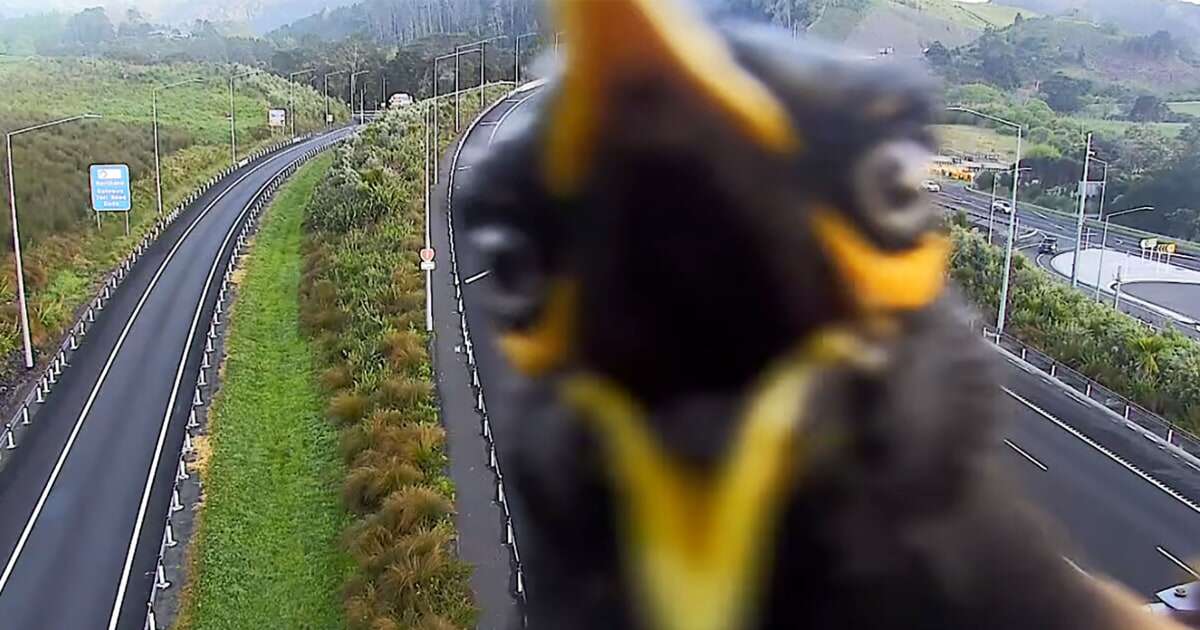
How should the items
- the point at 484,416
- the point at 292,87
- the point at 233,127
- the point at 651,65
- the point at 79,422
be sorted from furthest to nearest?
1. the point at 292,87
2. the point at 233,127
3. the point at 79,422
4. the point at 484,416
5. the point at 651,65

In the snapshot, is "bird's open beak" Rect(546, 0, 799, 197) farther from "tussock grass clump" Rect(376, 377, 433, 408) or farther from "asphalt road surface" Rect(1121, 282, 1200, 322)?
"asphalt road surface" Rect(1121, 282, 1200, 322)

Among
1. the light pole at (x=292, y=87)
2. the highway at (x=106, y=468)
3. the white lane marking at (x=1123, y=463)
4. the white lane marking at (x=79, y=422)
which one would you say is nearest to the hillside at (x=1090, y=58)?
the white lane marking at (x=1123, y=463)

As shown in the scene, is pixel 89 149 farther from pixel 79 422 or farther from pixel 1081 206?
pixel 1081 206

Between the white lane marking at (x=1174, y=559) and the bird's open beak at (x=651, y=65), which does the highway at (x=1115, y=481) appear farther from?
the bird's open beak at (x=651, y=65)

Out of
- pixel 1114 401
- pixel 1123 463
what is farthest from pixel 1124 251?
pixel 1123 463

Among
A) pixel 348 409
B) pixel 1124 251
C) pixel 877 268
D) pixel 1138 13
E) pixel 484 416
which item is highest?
pixel 1138 13

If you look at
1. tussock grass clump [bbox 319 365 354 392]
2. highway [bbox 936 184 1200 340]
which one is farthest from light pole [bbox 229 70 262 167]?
highway [bbox 936 184 1200 340]

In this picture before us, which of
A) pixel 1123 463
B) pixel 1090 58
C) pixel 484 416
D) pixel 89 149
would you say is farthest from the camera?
pixel 1090 58
